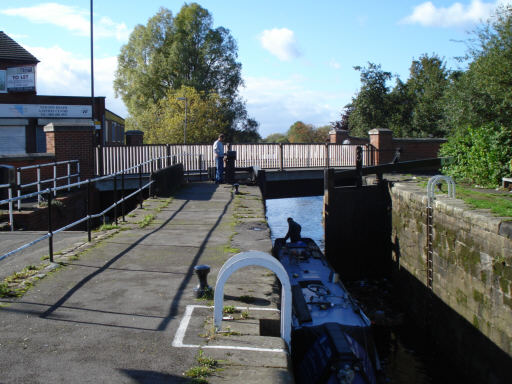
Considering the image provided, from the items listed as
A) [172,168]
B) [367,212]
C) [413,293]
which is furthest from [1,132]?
[413,293]

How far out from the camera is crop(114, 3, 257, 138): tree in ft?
153

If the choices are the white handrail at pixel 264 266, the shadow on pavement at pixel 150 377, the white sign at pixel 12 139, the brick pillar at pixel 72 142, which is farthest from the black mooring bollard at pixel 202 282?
the white sign at pixel 12 139

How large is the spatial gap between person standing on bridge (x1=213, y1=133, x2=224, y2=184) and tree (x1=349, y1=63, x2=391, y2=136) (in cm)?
2169

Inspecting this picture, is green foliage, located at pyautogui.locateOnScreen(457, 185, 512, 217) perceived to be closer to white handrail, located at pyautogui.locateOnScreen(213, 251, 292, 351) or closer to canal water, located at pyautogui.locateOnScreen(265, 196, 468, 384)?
canal water, located at pyautogui.locateOnScreen(265, 196, 468, 384)

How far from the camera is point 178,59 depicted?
4612cm

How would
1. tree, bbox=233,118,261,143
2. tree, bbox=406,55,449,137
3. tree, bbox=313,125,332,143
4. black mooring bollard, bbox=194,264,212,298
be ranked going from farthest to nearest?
tree, bbox=313,125,332,143 → tree, bbox=233,118,261,143 → tree, bbox=406,55,449,137 → black mooring bollard, bbox=194,264,212,298

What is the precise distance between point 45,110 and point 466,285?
23997mm

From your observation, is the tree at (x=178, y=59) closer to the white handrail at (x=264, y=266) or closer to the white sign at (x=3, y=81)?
the white sign at (x=3, y=81)

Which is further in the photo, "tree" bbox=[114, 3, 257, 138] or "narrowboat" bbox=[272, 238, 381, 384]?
"tree" bbox=[114, 3, 257, 138]

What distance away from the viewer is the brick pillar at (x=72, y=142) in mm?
15172

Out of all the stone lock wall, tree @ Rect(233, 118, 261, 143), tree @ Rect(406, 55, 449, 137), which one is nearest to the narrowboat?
the stone lock wall

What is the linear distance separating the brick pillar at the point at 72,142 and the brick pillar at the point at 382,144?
1376 cm

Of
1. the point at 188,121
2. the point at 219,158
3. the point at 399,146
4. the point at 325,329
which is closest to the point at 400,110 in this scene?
the point at 399,146

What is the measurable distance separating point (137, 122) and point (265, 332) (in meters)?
44.0
